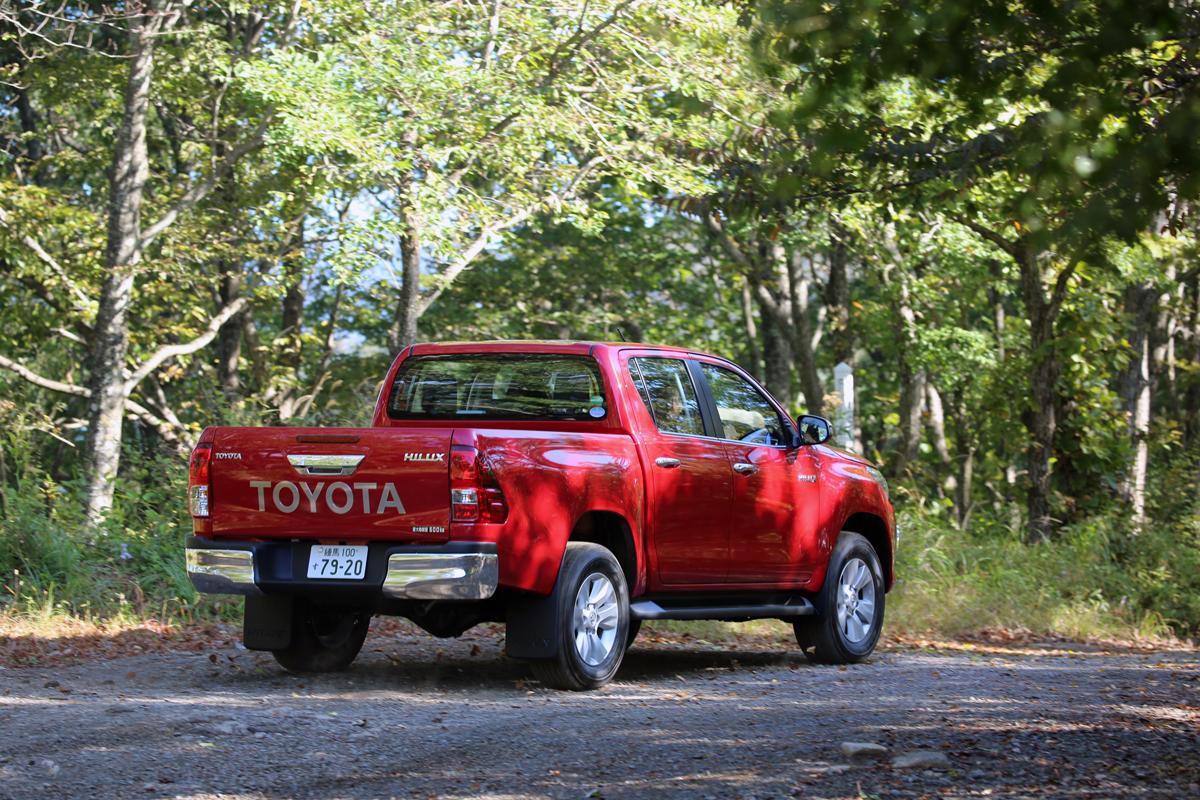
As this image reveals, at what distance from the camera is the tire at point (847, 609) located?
1028cm

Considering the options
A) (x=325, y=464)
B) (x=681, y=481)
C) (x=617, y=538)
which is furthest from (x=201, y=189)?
(x=325, y=464)

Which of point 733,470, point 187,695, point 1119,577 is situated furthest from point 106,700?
point 1119,577

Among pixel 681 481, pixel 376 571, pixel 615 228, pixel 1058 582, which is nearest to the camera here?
pixel 376 571

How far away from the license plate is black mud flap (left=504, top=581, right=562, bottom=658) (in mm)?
853

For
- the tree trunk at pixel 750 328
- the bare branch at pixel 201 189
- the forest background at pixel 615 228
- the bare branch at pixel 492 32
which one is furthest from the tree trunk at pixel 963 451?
the bare branch at pixel 201 189

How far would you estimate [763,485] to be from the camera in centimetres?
975

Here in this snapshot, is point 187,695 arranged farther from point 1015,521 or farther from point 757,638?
point 1015,521

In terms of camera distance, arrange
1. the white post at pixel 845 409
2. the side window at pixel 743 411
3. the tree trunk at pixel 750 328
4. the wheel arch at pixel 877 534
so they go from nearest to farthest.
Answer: the side window at pixel 743 411, the wheel arch at pixel 877 534, the white post at pixel 845 409, the tree trunk at pixel 750 328

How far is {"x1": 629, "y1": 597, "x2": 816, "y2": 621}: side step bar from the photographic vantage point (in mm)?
8883

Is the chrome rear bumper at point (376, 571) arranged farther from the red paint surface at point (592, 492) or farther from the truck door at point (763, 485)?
the truck door at point (763, 485)

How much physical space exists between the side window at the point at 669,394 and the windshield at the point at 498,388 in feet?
1.16

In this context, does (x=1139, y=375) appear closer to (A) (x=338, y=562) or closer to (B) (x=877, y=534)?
(B) (x=877, y=534)

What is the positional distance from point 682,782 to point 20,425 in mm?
11403

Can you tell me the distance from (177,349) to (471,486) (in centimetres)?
1441
